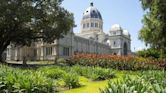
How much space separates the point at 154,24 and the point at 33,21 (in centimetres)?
1674

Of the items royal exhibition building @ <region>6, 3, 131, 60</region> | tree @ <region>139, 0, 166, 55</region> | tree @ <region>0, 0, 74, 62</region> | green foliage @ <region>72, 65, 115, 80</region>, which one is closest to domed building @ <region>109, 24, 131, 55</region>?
royal exhibition building @ <region>6, 3, 131, 60</region>

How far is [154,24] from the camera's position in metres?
27.7

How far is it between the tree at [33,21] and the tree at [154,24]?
13285 millimetres

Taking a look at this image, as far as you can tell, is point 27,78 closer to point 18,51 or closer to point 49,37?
point 49,37

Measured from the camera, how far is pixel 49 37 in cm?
4041

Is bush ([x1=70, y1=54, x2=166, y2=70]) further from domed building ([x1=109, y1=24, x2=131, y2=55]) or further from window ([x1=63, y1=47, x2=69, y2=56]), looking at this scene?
domed building ([x1=109, y1=24, x2=131, y2=55])

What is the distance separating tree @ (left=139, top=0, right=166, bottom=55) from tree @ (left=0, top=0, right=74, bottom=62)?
43.6 feet

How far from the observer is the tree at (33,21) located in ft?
116

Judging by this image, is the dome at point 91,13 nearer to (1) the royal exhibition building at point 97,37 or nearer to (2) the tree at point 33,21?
(1) the royal exhibition building at point 97,37

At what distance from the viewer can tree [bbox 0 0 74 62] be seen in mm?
35438

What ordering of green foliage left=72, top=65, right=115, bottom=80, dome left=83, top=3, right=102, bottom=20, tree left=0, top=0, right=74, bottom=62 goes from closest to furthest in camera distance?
1. green foliage left=72, top=65, right=115, bottom=80
2. tree left=0, top=0, right=74, bottom=62
3. dome left=83, top=3, right=102, bottom=20

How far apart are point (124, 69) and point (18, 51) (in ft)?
211

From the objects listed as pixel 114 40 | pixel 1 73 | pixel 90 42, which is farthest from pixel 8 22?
pixel 114 40

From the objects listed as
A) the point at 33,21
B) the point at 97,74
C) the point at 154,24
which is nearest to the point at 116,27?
the point at 33,21
